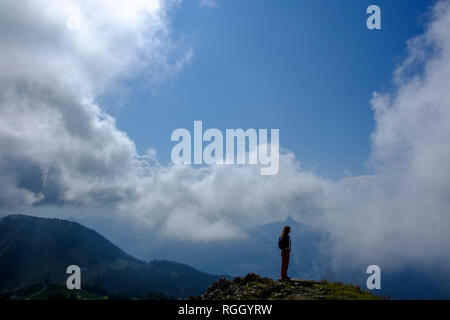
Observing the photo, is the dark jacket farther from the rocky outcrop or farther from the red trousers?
the rocky outcrop

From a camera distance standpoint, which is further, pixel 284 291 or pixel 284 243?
pixel 284 243

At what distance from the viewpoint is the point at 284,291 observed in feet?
60.2

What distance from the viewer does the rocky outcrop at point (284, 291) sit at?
17.5m

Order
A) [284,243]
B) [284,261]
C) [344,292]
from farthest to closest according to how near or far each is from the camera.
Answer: [284,261] < [284,243] < [344,292]

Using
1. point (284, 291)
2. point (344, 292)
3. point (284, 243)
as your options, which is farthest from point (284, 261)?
point (344, 292)

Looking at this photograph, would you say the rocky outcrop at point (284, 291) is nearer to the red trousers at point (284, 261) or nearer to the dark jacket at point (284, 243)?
the red trousers at point (284, 261)

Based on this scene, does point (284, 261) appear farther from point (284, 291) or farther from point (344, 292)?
point (344, 292)

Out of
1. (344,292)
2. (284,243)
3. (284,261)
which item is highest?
(284,243)

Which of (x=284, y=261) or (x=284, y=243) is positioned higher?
(x=284, y=243)

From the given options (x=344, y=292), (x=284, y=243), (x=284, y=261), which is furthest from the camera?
(x=284, y=261)

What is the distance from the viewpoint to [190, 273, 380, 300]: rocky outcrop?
1752 centimetres

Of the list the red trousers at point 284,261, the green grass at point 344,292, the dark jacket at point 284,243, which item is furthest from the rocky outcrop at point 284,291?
the dark jacket at point 284,243

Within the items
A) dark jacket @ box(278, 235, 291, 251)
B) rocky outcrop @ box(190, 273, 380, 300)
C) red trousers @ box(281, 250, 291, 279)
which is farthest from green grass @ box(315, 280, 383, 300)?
dark jacket @ box(278, 235, 291, 251)
